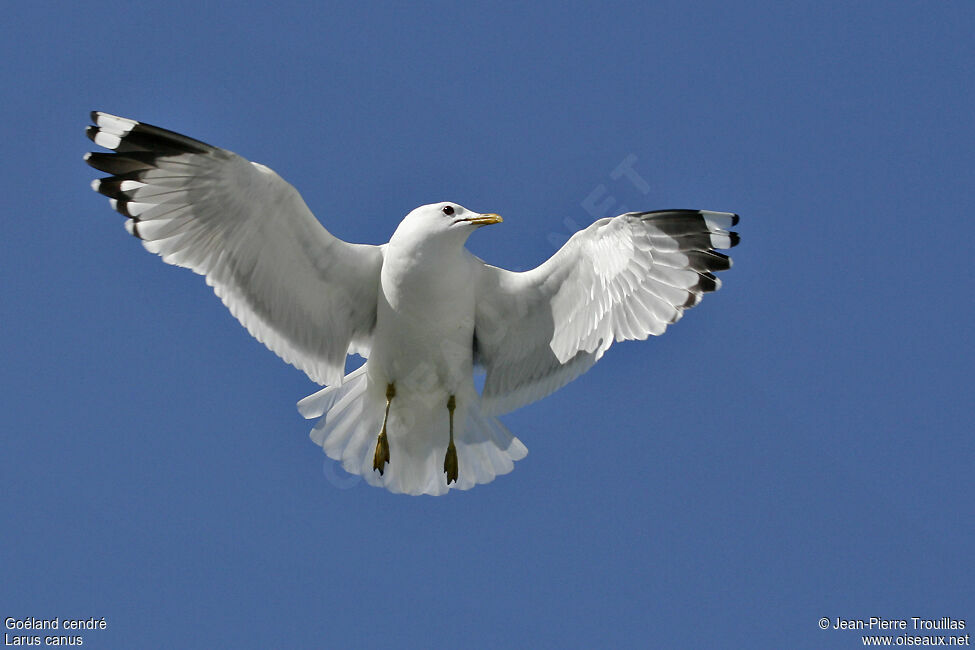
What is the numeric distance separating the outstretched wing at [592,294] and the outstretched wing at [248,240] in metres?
0.81

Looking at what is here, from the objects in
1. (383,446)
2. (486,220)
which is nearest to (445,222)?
(486,220)

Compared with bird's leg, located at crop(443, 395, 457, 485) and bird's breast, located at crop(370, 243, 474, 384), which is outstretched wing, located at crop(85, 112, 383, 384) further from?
bird's leg, located at crop(443, 395, 457, 485)

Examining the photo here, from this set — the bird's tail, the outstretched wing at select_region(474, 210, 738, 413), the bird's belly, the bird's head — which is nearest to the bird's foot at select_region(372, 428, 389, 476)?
the bird's tail

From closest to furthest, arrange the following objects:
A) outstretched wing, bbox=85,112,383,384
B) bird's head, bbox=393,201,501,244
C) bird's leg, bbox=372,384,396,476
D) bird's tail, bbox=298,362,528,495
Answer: outstretched wing, bbox=85,112,383,384, bird's head, bbox=393,201,501,244, bird's leg, bbox=372,384,396,476, bird's tail, bbox=298,362,528,495

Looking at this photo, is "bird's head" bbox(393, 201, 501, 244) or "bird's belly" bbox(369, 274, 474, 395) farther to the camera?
"bird's belly" bbox(369, 274, 474, 395)

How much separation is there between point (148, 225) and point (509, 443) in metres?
2.50

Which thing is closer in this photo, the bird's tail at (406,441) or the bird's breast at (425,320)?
the bird's breast at (425,320)

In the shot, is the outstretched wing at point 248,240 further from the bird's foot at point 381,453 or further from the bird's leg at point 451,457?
the bird's leg at point 451,457

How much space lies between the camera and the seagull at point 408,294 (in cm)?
724

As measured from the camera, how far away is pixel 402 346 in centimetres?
765

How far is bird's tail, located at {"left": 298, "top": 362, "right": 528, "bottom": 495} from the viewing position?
26.4ft

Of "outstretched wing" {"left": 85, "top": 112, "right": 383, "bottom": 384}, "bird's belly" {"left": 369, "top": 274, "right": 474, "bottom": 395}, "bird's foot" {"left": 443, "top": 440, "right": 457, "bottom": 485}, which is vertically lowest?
"bird's foot" {"left": 443, "top": 440, "right": 457, "bottom": 485}

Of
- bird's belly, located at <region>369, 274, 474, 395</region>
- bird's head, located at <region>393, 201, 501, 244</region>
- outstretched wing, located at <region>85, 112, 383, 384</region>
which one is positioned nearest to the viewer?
outstretched wing, located at <region>85, 112, 383, 384</region>

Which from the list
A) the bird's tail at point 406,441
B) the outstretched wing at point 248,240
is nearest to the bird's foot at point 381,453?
the bird's tail at point 406,441
